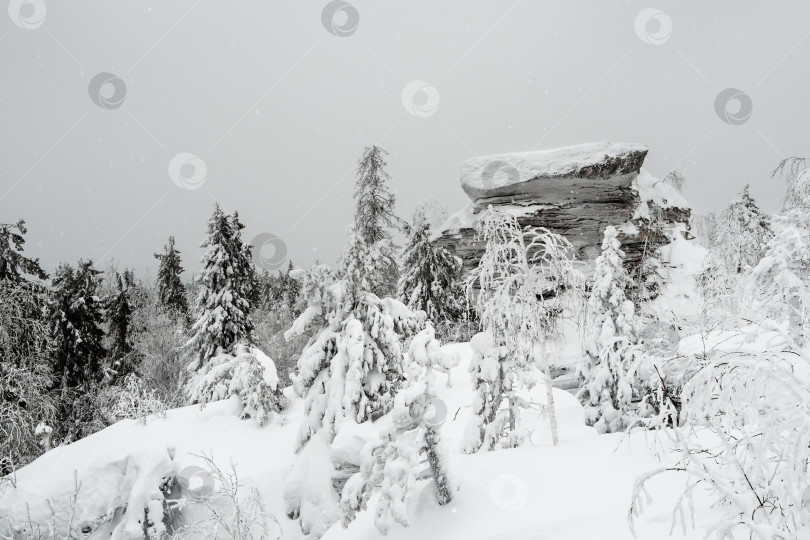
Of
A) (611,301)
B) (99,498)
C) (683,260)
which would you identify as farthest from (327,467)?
(683,260)

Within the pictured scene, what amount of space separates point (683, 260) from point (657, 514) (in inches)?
924

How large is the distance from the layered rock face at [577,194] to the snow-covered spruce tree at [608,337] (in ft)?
34.5

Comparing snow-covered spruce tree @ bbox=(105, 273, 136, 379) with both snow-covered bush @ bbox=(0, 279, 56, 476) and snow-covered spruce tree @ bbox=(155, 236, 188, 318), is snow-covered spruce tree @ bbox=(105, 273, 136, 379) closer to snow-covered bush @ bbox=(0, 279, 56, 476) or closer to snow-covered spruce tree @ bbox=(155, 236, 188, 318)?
snow-covered spruce tree @ bbox=(155, 236, 188, 318)

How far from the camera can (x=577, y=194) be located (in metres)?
21.9

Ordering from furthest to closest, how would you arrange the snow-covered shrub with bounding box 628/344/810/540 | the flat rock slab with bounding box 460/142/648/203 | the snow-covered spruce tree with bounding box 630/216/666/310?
the flat rock slab with bounding box 460/142/648/203 → the snow-covered spruce tree with bounding box 630/216/666/310 → the snow-covered shrub with bounding box 628/344/810/540

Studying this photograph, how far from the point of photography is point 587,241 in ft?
71.9

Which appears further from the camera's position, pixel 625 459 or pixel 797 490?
pixel 625 459

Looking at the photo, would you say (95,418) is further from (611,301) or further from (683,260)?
(683,260)
